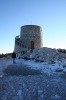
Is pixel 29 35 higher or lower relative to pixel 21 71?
higher

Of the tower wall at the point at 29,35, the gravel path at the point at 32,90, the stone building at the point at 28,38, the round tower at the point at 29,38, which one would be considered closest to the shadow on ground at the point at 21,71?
the gravel path at the point at 32,90

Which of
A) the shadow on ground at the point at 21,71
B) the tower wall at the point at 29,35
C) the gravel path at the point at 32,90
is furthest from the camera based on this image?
the tower wall at the point at 29,35

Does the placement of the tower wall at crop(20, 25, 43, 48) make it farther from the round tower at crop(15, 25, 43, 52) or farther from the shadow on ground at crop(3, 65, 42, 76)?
the shadow on ground at crop(3, 65, 42, 76)

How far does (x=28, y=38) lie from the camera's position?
3978 cm

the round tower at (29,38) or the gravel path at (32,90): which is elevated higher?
the round tower at (29,38)

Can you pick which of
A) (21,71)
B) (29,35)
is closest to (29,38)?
(29,35)

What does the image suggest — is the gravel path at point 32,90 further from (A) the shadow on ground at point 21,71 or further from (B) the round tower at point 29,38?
(B) the round tower at point 29,38

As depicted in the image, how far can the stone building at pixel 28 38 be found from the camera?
39844 millimetres

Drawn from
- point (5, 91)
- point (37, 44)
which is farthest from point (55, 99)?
point (37, 44)

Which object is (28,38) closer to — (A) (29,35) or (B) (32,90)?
(A) (29,35)

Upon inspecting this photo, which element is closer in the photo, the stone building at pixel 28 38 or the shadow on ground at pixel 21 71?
the shadow on ground at pixel 21 71

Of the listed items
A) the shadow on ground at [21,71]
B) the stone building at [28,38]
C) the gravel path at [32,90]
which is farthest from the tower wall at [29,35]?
the gravel path at [32,90]

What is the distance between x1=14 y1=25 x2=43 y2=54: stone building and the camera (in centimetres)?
3984

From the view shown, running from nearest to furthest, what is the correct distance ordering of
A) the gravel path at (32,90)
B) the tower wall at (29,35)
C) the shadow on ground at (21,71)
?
the gravel path at (32,90) → the shadow on ground at (21,71) → the tower wall at (29,35)
